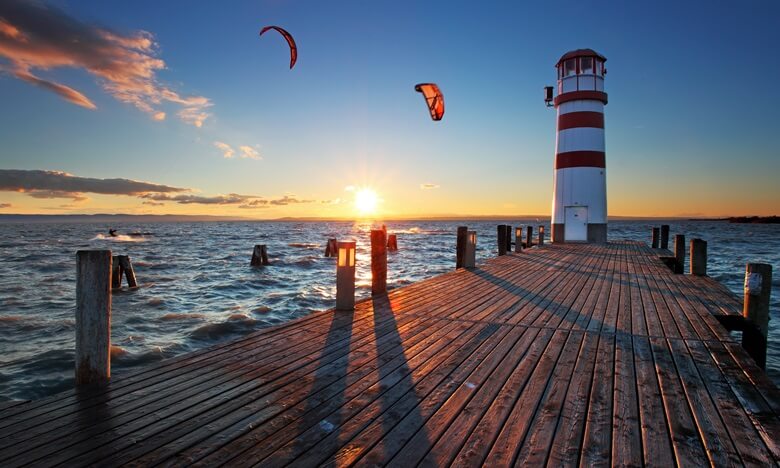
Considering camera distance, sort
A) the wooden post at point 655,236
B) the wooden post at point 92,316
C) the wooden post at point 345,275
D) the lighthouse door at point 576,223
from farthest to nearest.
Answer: the wooden post at point 655,236 → the lighthouse door at point 576,223 → the wooden post at point 345,275 → the wooden post at point 92,316

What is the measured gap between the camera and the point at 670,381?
12.0ft

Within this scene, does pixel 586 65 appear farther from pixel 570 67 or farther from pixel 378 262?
pixel 378 262

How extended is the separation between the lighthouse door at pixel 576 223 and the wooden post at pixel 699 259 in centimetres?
1060

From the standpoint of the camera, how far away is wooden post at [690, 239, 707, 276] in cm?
1005

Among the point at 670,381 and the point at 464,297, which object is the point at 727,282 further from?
the point at 670,381

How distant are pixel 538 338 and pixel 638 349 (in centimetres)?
100

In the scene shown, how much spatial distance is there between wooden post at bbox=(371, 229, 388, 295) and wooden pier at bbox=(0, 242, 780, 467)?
196 centimetres

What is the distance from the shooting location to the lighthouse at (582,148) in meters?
20.2

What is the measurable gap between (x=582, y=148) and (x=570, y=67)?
4.12 m

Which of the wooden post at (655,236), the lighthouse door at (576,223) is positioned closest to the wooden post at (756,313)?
the lighthouse door at (576,223)

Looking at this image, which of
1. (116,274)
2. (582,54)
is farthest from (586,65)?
(116,274)

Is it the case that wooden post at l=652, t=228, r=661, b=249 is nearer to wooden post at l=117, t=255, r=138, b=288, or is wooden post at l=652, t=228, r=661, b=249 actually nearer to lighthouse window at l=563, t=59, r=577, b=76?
lighthouse window at l=563, t=59, r=577, b=76

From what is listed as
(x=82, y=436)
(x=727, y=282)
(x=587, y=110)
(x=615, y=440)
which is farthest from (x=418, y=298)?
(x=587, y=110)

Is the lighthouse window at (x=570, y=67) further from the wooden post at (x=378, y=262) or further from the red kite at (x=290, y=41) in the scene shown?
the wooden post at (x=378, y=262)
